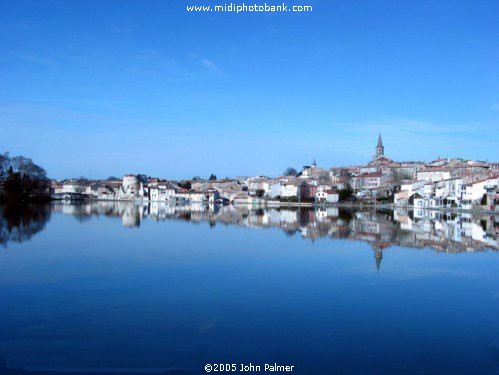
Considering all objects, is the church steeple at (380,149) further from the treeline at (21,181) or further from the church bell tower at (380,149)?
the treeline at (21,181)

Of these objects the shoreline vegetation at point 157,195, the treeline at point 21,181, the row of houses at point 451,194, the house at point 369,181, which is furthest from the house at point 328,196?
the treeline at point 21,181

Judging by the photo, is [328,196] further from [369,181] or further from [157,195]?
[157,195]

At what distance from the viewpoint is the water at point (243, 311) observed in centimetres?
494

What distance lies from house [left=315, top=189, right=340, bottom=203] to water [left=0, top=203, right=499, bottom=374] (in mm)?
53525

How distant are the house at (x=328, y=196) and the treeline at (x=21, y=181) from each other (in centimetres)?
3429

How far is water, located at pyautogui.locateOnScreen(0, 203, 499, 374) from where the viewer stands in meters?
4.94

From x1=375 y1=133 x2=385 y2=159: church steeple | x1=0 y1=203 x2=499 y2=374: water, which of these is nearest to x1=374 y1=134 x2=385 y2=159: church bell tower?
x1=375 y1=133 x2=385 y2=159: church steeple

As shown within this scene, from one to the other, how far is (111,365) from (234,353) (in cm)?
118

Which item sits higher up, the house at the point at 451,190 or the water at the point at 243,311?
the house at the point at 451,190

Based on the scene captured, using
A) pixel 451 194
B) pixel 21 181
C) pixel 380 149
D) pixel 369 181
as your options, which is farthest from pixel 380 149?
pixel 21 181

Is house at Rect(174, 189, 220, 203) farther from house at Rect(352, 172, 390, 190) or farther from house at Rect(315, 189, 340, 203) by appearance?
house at Rect(352, 172, 390, 190)

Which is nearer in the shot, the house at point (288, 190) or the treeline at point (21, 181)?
the treeline at point (21, 181)

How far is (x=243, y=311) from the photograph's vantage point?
22.4 ft

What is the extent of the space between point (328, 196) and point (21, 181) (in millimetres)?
36987
